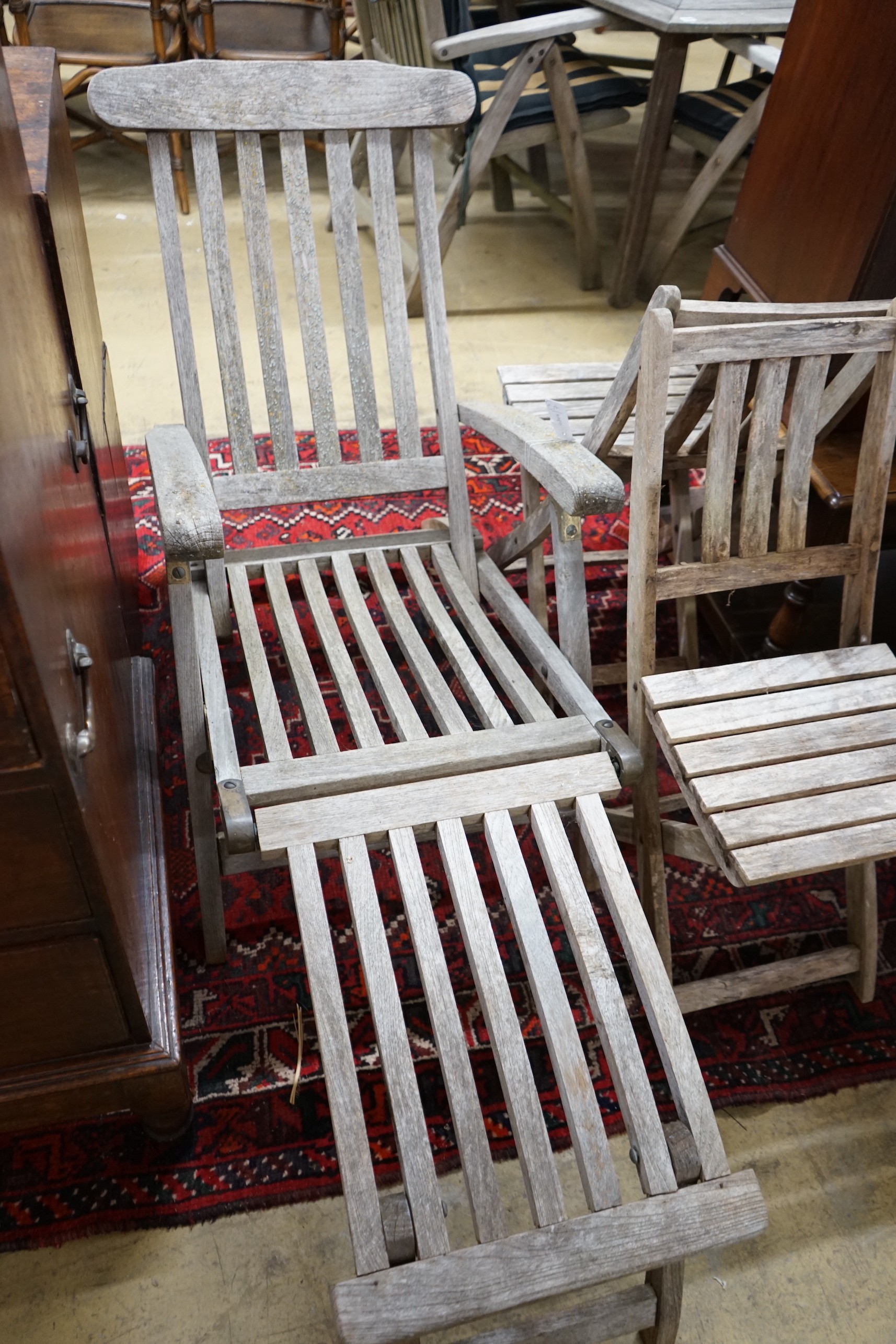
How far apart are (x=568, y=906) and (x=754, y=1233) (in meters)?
0.49

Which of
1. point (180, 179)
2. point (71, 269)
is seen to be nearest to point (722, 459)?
point (71, 269)

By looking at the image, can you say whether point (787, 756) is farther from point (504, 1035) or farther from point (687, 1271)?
point (687, 1271)

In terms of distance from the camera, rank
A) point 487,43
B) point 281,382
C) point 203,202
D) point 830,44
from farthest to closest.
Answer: point 487,43, point 830,44, point 281,382, point 203,202

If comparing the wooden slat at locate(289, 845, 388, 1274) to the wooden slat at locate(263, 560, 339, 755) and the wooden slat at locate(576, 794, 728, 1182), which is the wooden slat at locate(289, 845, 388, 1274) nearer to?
the wooden slat at locate(263, 560, 339, 755)

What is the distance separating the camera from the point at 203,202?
1.94 m

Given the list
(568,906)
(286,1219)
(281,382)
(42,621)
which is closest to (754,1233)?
(568,906)

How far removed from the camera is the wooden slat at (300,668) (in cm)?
170

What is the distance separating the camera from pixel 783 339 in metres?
1.58

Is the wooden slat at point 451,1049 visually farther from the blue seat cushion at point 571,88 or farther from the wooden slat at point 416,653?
the blue seat cushion at point 571,88

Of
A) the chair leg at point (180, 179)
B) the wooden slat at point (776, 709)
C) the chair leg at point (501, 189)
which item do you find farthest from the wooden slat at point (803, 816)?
the chair leg at point (180, 179)

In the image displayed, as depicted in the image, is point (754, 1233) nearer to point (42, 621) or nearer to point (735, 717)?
point (735, 717)

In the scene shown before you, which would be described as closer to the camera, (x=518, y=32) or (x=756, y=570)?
(x=756, y=570)

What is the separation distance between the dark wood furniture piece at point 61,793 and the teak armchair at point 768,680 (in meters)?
0.85

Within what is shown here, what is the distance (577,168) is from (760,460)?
2491 millimetres
